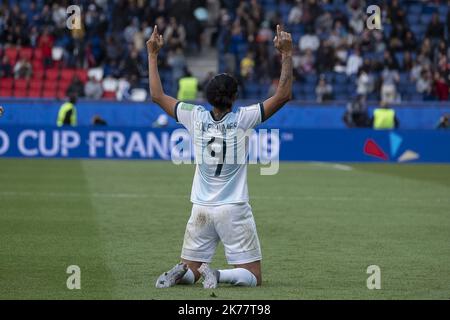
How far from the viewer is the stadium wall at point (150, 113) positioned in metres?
30.6

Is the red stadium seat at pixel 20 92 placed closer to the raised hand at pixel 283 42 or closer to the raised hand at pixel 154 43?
the raised hand at pixel 154 43

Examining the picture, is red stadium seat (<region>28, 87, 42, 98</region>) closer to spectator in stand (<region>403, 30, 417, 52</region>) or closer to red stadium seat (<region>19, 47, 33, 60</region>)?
red stadium seat (<region>19, 47, 33, 60</region>)

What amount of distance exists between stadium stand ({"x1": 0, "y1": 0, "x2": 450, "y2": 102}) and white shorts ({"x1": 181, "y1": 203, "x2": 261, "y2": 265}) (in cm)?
2300

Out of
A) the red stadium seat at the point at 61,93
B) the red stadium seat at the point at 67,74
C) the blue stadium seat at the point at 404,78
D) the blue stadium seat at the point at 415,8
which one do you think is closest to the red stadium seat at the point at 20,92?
the red stadium seat at the point at 61,93

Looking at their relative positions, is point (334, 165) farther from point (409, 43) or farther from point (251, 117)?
point (251, 117)

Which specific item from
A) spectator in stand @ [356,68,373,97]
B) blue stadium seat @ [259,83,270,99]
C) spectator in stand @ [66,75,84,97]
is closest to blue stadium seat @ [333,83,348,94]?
spectator in stand @ [356,68,373,97]

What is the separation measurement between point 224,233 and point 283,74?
4.85 feet

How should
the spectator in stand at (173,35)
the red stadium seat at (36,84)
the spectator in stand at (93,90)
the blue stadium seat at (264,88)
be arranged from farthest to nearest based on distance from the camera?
the spectator in stand at (173,35)
the blue stadium seat at (264,88)
the red stadium seat at (36,84)
the spectator in stand at (93,90)

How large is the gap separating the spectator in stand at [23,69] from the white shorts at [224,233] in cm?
2370

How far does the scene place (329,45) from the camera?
3422cm

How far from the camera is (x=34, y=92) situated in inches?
1289

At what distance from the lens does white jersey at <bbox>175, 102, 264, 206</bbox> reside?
31.1 ft

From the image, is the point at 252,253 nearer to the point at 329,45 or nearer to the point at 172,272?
the point at 172,272

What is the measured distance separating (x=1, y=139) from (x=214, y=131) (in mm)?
18769
